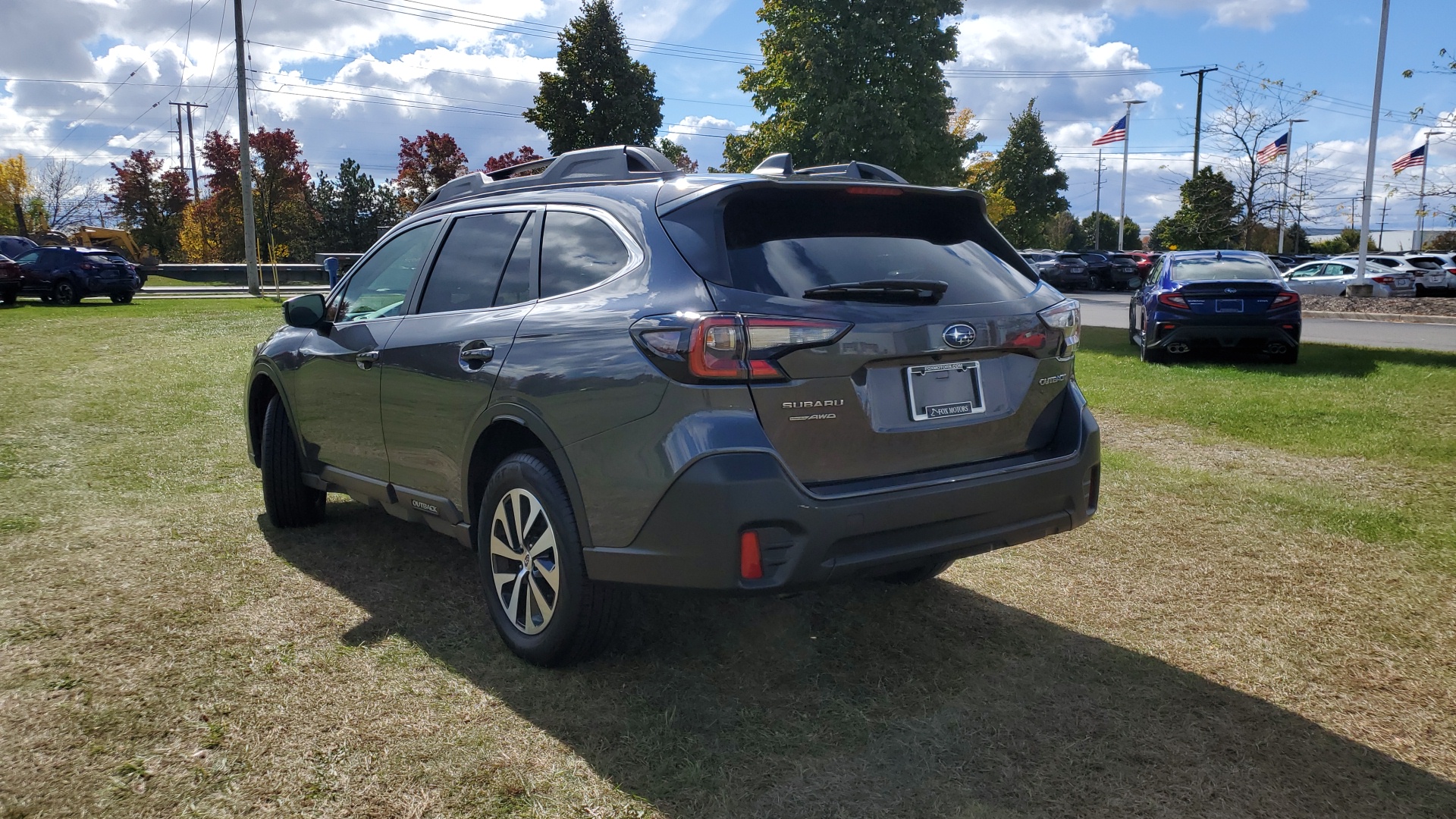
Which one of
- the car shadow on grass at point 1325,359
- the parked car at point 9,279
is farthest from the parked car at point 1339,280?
the parked car at point 9,279

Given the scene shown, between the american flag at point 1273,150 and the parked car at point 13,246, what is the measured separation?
35931 mm

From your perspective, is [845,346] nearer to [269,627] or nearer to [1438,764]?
[1438,764]

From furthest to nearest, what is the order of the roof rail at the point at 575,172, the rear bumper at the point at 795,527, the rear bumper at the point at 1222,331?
the rear bumper at the point at 1222,331 < the roof rail at the point at 575,172 < the rear bumper at the point at 795,527

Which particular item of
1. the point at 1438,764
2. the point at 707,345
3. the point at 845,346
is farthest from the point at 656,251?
the point at 1438,764

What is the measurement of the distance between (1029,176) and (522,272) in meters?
66.8

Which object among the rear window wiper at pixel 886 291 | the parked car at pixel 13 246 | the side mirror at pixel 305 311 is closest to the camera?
the rear window wiper at pixel 886 291

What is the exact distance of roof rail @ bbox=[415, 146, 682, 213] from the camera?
156 inches

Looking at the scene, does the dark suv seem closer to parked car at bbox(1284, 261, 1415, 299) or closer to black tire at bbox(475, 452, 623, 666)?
black tire at bbox(475, 452, 623, 666)

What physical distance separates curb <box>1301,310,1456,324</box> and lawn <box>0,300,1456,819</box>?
708 inches

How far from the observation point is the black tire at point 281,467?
5.54 meters

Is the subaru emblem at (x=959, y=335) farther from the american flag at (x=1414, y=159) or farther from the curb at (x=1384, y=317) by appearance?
the american flag at (x=1414, y=159)

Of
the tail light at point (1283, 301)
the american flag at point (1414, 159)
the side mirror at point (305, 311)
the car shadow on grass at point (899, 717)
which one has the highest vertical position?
the american flag at point (1414, 159)

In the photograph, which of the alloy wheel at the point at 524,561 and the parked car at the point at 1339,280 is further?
the parked car at the point at 1339,280

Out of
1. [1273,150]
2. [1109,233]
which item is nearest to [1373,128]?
[1273,150]
